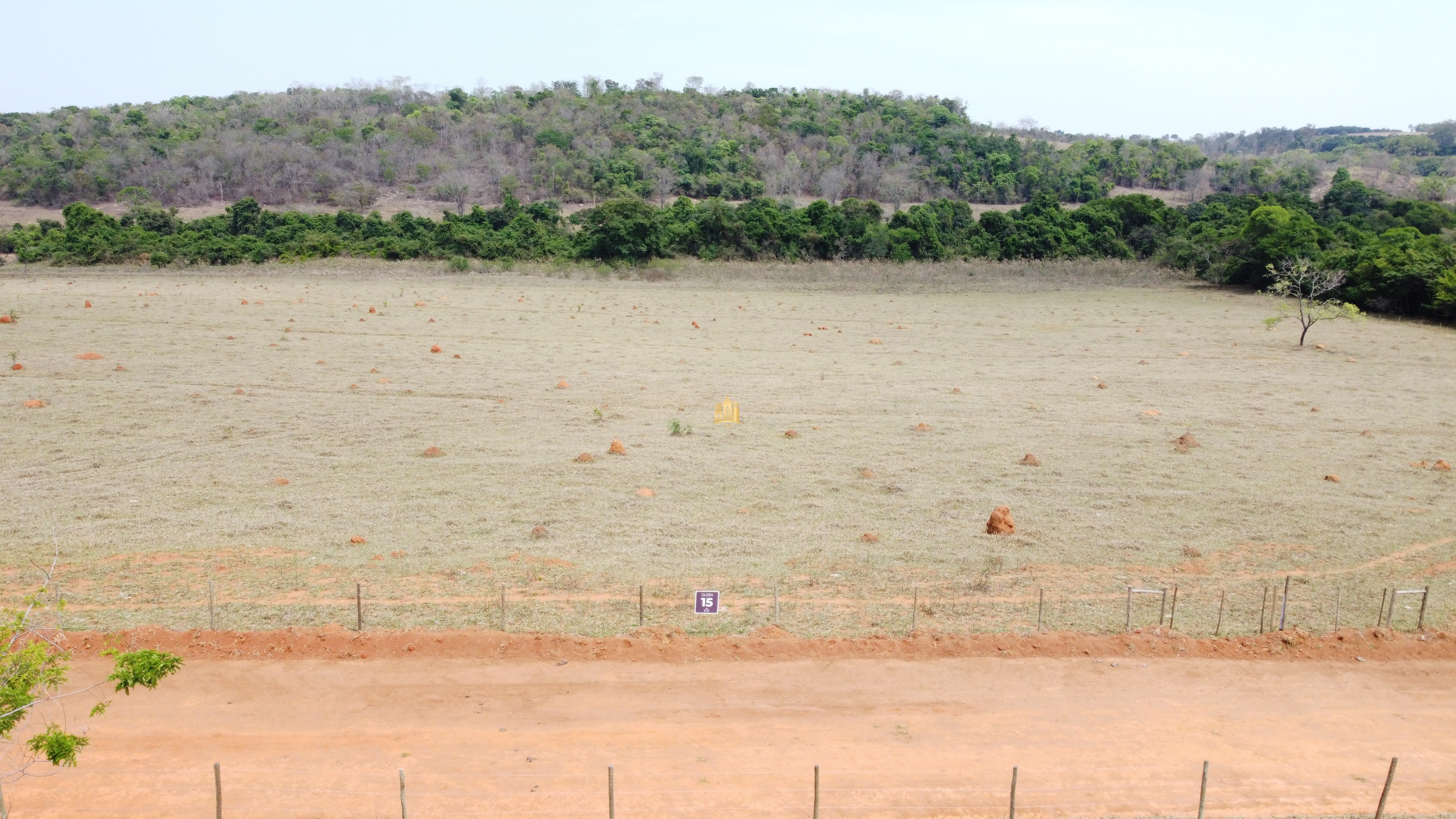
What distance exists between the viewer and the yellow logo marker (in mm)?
19906

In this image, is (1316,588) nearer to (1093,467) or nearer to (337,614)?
(1093,467)

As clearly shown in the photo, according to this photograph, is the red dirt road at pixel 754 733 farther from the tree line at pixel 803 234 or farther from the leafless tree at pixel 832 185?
the leafless tree at pixel 832 185

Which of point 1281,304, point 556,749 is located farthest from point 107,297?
point 1281,304


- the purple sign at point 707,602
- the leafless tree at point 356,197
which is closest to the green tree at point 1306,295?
the purple sign at point 707,602

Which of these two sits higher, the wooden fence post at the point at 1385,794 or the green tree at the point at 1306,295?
the green tree at the point at 1306,295

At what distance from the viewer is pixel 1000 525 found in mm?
13523

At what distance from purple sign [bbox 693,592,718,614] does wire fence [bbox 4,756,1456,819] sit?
2284mm

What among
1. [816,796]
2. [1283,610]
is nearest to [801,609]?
[816,796]

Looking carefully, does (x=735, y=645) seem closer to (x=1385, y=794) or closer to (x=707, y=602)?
(x=707, y=602)

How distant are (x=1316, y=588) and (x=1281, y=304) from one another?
1281 inches

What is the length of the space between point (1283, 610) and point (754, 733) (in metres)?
5.92

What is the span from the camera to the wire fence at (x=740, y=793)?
7473 mm

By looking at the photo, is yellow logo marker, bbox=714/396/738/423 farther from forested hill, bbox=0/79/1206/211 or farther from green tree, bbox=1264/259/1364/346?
forested hill, bbox=0/79/1206/211

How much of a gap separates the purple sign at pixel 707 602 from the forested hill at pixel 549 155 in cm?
6334
